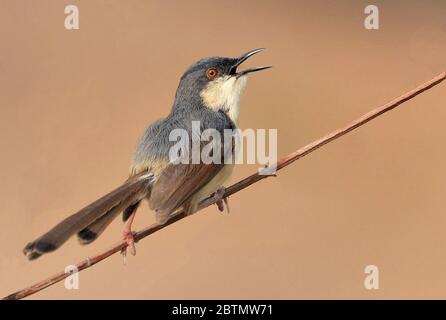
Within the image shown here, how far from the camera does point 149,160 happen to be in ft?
11.5

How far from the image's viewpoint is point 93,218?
3.03 meters

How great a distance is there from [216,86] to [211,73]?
8 cm

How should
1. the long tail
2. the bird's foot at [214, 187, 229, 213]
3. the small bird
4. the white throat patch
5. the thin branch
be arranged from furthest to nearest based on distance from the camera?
the white throat patch < the bird's foot at [214, 187, 229, 213] < the small bird < the long tail < the thin branch

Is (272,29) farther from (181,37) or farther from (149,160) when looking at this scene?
(149,160)

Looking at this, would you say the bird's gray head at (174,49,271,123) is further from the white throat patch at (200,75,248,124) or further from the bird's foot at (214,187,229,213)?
the bird's foot at (214,187,229,213)

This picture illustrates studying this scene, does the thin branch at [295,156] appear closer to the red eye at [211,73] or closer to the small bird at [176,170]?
the small bird at [176,170]

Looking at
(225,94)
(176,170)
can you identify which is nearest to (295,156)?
(176,170)

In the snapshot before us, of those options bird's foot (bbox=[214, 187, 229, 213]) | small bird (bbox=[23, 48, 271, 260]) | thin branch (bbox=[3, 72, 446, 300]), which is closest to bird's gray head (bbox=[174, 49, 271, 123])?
small bird (bbox=[23, 48, 271, 260])

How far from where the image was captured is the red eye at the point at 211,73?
3.85m

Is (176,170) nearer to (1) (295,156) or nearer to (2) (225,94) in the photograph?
(2) (225,94)

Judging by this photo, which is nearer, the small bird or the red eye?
the small bird

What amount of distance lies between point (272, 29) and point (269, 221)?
3.04 metres

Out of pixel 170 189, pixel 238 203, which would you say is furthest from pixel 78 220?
pixel 238 203

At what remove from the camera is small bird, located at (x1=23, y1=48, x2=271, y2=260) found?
302cm
